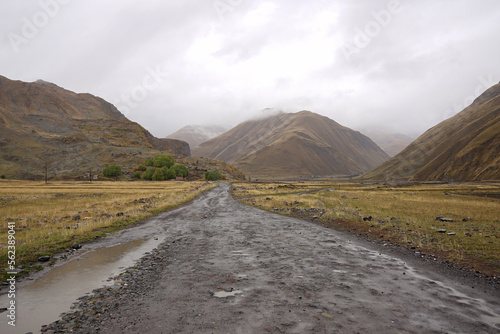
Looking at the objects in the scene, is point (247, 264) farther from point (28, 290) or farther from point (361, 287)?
point (28, 290)

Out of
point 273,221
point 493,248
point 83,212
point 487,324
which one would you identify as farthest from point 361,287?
point 83,212

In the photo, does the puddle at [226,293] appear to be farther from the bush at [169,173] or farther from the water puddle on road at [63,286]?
the bush at [169,173]

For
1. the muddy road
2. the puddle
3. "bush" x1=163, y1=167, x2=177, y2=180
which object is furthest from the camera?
"bush" x1=163, y1=167, x2=177, y2=180

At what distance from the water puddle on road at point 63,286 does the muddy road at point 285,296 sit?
81 cm

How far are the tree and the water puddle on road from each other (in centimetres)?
12046

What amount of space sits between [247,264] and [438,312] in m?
8.58

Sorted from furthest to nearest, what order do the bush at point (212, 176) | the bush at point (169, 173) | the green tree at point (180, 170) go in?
1. the bush at point (212, 176)
2. the green tree at point (180, 170)
3. the bush at point (169, 173)

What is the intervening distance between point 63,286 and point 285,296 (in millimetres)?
→ 9766

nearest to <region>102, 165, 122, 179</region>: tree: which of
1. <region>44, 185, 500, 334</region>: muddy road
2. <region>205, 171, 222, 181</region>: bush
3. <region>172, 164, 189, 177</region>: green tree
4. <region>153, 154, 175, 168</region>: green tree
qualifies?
<region>153, 154, 175, 168</region>: green tree

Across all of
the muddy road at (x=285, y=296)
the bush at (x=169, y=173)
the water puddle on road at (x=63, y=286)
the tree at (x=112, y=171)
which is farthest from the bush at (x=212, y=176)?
the muddy road at (x=285, y=296)

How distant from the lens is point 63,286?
1173 centimetres

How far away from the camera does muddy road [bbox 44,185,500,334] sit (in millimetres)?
8258

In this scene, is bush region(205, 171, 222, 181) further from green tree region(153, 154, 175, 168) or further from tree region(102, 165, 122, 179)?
tree region(102, 165, 122, 179)

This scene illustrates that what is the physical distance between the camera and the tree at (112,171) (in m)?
125
